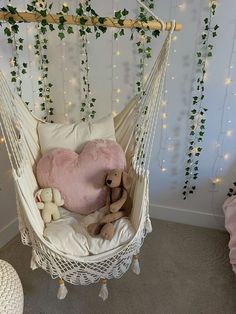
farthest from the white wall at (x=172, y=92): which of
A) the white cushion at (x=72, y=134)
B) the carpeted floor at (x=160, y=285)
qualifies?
the white cushion at (x=72, y=134)

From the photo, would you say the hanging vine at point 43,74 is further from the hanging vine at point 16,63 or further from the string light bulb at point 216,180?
the string light bulb at point 216,180

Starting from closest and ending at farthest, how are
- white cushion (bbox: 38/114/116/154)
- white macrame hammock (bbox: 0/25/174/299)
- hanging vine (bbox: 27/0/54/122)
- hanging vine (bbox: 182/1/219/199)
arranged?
white macrame hammock (bbox: 0/25/174/299) < white cushion (bbox: 38/114/116/154) < hanging vine (bbox: 182/1/219/199) < hanging vine (bbox: 27/0/54/122)

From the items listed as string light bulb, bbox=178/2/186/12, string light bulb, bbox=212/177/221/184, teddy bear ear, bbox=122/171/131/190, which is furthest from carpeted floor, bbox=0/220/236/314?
string light bulb, bbox=178/2/186/12

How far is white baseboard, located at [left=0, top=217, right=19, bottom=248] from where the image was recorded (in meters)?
2.02

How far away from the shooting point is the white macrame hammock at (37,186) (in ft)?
4.47

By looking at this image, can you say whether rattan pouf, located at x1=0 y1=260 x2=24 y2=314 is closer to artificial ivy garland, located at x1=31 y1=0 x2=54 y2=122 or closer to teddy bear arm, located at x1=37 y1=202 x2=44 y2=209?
teddy bear arm, located at x1=37 y1=202 x2=44 y2=209

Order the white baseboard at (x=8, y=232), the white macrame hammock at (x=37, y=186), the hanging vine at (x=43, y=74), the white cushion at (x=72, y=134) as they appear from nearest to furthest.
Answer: the white macrame hammock at (x=37, y=186)
the white cushion at (x=72, y=134)
the white baseboard at (x=8, y=232)
the hanging vine at (x=43, y=74)

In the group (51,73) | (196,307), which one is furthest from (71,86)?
(196,307)

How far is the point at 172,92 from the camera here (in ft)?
6.80

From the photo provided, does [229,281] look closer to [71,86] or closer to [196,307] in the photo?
[196,307]

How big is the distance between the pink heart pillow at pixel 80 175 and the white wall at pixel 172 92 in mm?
506

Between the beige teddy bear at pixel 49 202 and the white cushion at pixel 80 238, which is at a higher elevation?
the beige teddy bear at pixel 49 202

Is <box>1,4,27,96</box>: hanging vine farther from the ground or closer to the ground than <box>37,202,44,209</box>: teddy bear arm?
farther from the ground

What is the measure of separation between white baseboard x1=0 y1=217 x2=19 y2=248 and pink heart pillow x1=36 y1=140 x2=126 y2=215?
0.62 meters
